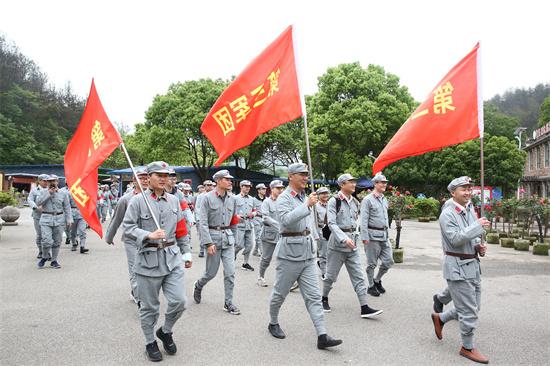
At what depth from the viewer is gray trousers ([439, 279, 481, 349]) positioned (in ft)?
15.5

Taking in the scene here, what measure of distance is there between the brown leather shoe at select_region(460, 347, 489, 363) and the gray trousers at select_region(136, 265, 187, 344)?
3091 millimetres

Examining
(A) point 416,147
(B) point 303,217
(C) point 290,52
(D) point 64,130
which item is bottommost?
(B) point 303,217

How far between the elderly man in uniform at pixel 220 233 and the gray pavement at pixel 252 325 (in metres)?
0.38

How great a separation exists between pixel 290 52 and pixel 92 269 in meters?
6.87

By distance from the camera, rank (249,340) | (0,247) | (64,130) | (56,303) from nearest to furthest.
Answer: (249,340), (56,303), (0,247), (64,130)

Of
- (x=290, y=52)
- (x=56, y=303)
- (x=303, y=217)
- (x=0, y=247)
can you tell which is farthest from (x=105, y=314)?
(x=0, y=247)

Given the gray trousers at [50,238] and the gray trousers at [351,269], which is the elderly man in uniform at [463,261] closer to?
the gray trousers at [351,269]

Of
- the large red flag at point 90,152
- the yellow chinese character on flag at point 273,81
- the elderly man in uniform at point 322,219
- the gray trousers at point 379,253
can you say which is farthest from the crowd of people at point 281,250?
the elderly man in uniform at point 322,219

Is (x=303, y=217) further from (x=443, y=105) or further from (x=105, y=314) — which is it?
(x=105, y=314)

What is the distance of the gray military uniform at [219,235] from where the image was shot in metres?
6.49

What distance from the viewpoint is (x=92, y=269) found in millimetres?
9836

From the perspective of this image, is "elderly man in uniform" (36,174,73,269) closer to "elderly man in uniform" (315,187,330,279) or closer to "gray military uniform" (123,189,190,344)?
"elderly man in uniform" (315,187,330,279)

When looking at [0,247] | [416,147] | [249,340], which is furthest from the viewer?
[0,247]

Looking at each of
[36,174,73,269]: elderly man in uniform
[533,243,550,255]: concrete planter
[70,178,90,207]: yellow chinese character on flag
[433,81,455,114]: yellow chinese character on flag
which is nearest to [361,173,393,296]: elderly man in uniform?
Result: [433,81,455,114]: yellow chinese character on flag
